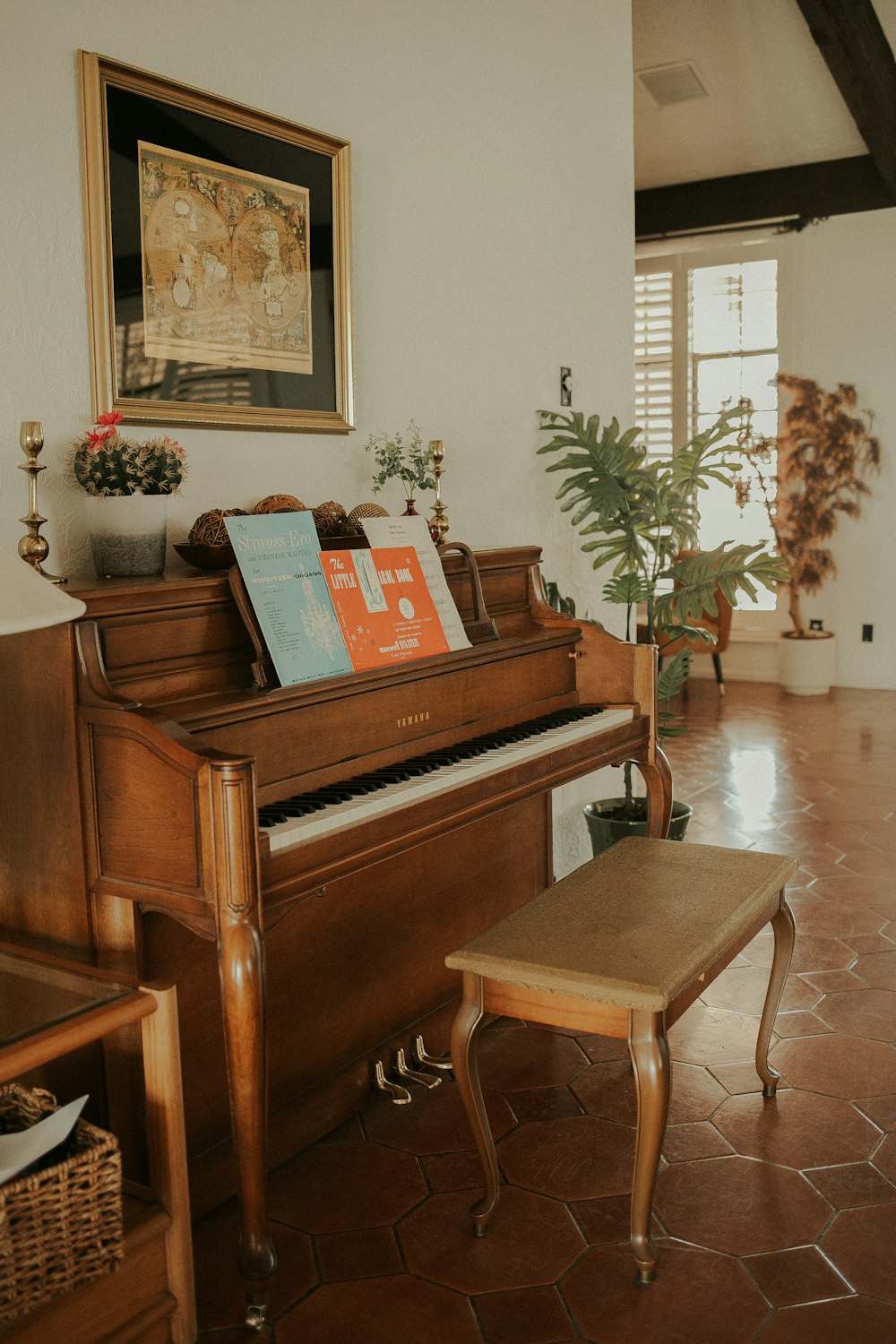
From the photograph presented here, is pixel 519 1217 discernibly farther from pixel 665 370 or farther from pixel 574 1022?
pixel 665 370

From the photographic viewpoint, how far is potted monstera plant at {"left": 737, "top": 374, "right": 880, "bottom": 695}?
7793 mm

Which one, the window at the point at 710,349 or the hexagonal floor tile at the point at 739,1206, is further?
the window at the point at 710,349

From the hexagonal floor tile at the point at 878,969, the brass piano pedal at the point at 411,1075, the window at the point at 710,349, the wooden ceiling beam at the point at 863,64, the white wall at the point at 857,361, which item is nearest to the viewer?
the brass piano pedal at the point at 411,1075

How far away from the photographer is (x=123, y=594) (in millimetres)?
1941

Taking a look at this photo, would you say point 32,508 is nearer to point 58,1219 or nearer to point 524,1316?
point 58,1219

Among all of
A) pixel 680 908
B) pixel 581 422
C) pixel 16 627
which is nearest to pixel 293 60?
pixel 581 422

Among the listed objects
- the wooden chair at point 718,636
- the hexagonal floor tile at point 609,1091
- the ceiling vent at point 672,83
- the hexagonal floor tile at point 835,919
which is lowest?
the hexagonal floor tile at point 609,1091

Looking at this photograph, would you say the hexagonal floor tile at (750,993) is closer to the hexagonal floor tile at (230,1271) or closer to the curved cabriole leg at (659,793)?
the curved cabriole leg at (659,793)

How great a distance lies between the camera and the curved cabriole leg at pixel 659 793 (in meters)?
3.08

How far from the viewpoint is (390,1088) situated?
2562 millimetres

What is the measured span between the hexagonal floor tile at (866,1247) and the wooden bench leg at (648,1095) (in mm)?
365

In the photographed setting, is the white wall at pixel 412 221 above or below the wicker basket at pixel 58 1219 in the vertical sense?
above

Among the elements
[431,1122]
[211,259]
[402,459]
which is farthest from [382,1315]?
[211,259]

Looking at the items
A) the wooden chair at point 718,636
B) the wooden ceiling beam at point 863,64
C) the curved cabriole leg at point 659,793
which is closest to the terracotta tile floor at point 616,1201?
the curved cabriole leg at point 659,793
